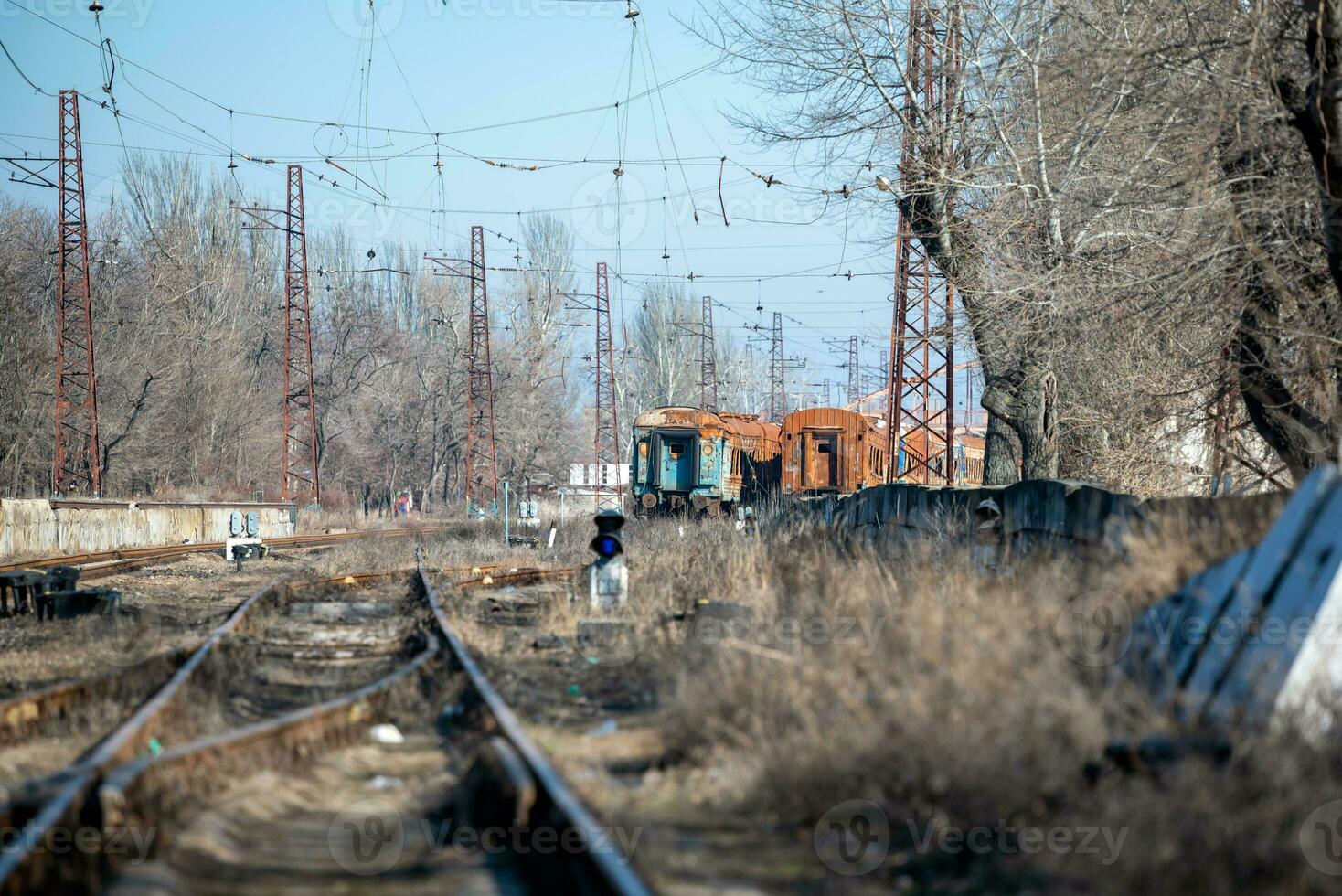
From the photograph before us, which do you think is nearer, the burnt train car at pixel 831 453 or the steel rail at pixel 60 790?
the steel rail at pixel 60 790

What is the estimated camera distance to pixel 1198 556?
6773 millimetres

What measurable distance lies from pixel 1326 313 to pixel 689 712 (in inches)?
340

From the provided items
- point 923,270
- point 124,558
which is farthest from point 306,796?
point 923,270

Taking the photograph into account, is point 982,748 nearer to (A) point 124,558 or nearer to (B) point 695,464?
(A) point 124,558

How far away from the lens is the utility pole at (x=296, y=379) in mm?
41750

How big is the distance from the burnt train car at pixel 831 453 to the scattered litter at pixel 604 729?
2838 cm

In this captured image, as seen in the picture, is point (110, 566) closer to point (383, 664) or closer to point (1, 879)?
point (383, 664)

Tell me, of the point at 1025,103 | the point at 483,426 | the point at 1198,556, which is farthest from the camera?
the point at 483,426

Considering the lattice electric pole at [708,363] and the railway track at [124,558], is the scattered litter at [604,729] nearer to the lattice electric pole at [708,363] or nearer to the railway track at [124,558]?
the railway track at [124,558]

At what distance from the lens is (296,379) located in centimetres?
6450

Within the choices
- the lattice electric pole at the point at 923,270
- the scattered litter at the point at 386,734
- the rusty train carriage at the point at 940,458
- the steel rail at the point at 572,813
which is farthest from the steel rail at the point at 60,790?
the rusty train carriage at the point at 940,458

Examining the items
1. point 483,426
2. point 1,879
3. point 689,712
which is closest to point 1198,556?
point 689,712

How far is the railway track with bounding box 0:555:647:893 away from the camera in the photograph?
4137mm

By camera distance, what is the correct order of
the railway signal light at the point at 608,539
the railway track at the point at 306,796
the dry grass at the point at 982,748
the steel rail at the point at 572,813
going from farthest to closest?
the railway signal light at the point at 608,539, the railway track at the point at 306,796, the dry grass at the point at 982,748, the steel rail at the point at 572,813
